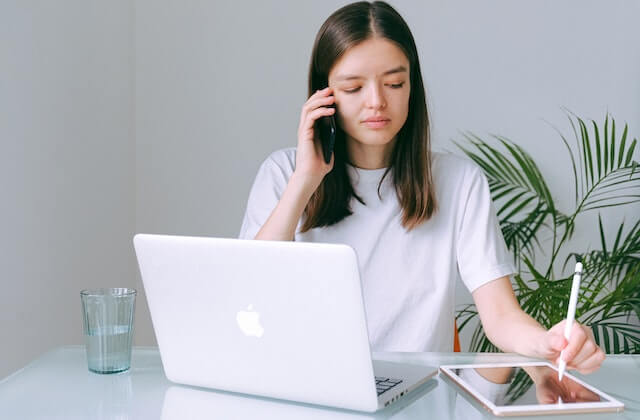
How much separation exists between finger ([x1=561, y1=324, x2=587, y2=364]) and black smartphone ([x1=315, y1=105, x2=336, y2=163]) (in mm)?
792

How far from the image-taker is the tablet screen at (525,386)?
3.41 feet

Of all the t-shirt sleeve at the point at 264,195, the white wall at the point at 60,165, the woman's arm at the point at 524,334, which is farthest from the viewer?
the white wall at the point at 60,165

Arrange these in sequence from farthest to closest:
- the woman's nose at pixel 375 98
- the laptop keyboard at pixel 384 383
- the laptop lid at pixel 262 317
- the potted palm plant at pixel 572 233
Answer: the potted palm plant at pixel 572 233
the woman's nose at pixel 375 98
the laptop keyboard at pixel 384 383
the laptop lid at pixel 262 317

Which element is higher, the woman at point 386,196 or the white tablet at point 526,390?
the woman at point 386,196

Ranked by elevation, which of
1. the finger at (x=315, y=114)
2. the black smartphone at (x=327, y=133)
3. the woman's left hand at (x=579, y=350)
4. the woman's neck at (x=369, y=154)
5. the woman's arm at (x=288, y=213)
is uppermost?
the finger at (x=315, y=114)

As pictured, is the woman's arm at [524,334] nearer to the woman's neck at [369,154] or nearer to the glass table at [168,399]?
the glass table at [168,399]

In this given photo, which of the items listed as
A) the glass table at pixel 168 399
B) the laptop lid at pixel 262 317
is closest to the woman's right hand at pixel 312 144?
the glass table at pixel 168 399

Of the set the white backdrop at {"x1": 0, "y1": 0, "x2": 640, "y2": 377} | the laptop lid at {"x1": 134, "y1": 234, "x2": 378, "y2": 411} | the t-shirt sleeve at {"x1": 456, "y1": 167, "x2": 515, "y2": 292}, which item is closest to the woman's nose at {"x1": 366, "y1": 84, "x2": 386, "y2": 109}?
the t-shirt sleeve at {"x1": 456, "y1": 167, "x2": 515, "y2": 292}

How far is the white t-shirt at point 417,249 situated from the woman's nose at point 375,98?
10.2 inches

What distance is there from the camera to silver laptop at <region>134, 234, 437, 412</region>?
972 millimetres

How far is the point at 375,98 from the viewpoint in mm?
1660

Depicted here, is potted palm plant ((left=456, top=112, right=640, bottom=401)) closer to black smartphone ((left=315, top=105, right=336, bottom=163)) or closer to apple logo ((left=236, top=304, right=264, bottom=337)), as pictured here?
black smartphone ((left=315, top=105, right=336, bottom=163))

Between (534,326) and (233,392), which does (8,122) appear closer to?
(233,392)

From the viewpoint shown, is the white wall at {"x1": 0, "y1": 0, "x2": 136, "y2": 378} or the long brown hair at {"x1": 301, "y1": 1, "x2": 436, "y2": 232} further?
the white wall at {"x1": 0, "y1": 0, "x2": 136, "y2": 378}
